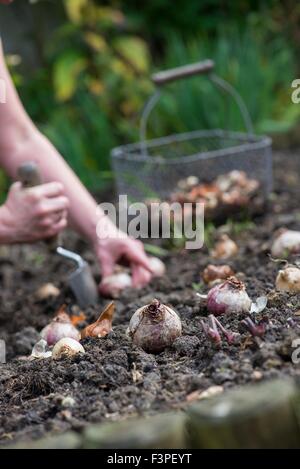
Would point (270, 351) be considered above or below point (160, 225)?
below

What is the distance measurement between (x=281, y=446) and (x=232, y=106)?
330 cm

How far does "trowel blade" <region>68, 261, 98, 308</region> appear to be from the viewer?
263cm

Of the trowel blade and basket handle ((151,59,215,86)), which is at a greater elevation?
basket handle ((151,59,215,86))

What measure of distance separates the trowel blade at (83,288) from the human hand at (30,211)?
18 centimetres

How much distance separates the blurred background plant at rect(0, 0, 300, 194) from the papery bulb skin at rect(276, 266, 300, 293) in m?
2.36

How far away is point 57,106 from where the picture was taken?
18.8 ft

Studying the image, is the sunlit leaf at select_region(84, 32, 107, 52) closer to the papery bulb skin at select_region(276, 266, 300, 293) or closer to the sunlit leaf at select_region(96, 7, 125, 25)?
the sunlit leaf at select_region(96, 7, 125, 25)

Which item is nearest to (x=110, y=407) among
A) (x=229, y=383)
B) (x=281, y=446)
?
(x=229, y=383)

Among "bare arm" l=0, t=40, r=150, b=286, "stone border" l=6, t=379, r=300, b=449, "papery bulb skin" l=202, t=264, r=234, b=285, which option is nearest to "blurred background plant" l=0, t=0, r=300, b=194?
"bare arm" l=0, t=40, r=150, b=286

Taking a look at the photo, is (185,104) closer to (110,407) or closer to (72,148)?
(72,148)

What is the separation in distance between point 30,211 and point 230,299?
0.80 m

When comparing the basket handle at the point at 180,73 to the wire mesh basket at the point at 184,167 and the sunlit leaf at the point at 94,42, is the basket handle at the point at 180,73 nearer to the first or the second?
the wire mesh basket at the point at 184,167

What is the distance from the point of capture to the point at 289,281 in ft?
6.59

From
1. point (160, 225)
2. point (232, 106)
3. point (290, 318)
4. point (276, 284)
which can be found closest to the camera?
point (290, 318)
